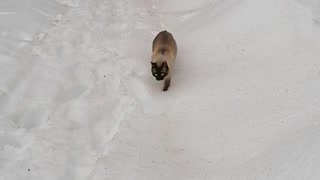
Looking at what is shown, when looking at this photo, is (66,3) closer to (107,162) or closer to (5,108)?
(5,108)

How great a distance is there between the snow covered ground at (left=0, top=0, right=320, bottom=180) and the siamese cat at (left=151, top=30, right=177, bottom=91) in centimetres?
24

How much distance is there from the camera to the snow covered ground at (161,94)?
479 cm

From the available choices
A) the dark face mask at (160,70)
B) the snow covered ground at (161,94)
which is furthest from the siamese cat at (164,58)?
the snow covered ground at (161,94)

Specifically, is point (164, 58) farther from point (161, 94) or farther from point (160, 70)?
point (161, 94)

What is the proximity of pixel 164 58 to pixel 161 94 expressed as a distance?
52 centimetres

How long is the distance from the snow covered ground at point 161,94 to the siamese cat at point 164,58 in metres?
0.24

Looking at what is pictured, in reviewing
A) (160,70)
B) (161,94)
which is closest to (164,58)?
(160,70)

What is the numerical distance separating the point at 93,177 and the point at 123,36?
10.5 feet

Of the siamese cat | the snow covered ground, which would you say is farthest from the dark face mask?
the snow covered ground

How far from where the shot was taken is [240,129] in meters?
5.12

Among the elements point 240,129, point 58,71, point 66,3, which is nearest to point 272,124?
point 240,129

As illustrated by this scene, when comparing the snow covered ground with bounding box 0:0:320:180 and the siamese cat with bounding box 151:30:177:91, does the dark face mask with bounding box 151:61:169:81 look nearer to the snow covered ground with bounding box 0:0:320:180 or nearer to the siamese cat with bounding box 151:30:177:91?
the siamese cat with bounding box 151:30:177:91

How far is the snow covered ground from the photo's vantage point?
4793 millimetres

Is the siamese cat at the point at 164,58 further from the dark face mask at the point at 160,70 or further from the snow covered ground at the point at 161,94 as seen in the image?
the snow covered ground at the point at 161,94
